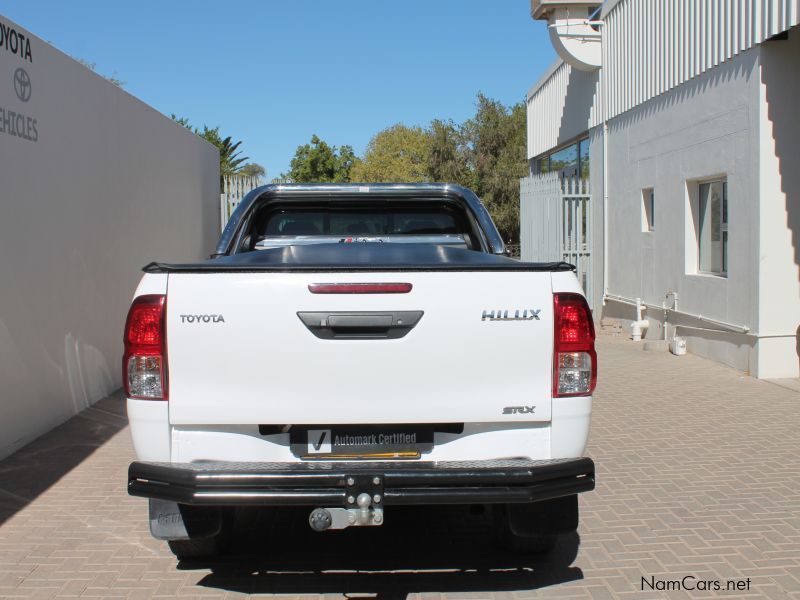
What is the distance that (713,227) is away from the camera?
37.9 feet

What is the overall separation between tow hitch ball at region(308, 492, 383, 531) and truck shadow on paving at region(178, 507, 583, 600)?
2.51 feet

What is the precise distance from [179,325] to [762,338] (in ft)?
25.7

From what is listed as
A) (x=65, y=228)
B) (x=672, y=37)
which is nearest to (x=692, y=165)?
(x=672, y=37)

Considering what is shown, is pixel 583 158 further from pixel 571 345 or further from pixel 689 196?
→ pixel 571 345

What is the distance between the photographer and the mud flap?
161 inches

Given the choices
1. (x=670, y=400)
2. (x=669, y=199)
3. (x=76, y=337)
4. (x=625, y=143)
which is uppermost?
(x=625, y=143)

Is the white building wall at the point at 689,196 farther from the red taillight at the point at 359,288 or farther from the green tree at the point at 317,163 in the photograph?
the green tree at the point at 317,163

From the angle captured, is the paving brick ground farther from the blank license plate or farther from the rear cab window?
the rear cab window

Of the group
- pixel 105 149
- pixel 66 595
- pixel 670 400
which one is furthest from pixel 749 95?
pixel 66 595

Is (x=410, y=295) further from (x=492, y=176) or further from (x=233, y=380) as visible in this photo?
(x=492, y=176)

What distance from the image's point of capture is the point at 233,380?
12.1ft

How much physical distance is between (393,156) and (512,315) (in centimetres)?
6567

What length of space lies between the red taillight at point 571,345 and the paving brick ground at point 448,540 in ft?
Answer: 3.67

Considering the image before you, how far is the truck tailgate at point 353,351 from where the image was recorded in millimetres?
3660
